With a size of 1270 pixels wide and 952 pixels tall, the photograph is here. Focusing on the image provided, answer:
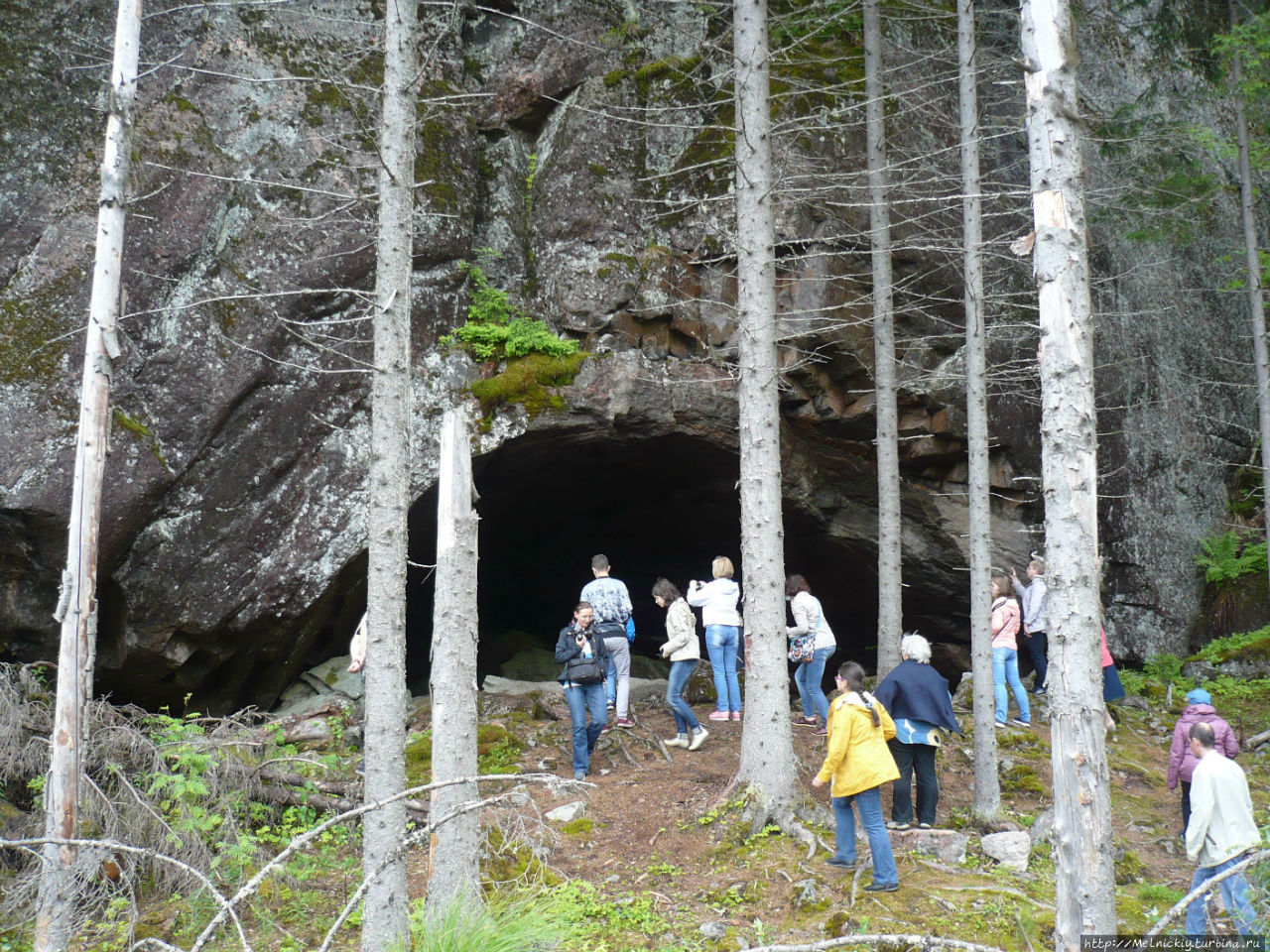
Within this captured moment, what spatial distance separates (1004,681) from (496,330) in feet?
25.4

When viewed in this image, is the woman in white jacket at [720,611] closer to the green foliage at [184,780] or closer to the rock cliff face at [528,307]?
the rock cliff face at [528,307]

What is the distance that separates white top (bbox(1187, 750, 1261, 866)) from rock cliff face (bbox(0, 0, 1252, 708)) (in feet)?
9.13

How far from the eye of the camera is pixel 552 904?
16.6 feet

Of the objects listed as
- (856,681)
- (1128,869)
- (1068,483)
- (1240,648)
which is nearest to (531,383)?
(856,681)

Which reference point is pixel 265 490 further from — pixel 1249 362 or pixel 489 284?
pixel 1249 362

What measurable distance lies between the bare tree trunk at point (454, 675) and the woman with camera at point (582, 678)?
1710 millimetres

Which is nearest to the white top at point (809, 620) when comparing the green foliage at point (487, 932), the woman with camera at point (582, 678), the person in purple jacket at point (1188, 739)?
the woman with camera at point (582, 678)

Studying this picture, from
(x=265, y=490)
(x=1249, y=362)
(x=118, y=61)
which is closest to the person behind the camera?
(x=118, y=61)

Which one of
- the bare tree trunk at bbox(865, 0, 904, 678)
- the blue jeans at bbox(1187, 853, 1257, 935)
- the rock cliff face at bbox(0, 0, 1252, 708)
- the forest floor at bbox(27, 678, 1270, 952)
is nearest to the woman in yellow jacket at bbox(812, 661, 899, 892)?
the forest floor at bbox(27, 678, 1270, 952)

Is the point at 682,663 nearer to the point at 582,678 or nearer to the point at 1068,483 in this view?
the point at 582,678

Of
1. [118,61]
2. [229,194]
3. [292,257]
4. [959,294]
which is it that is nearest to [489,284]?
[292,257]

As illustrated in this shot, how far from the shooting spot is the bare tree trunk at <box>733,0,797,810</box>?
766cm

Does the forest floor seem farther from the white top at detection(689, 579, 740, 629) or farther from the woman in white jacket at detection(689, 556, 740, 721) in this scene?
the white top at detection(689, 579, 740, 629)

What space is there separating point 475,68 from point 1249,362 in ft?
44.4
